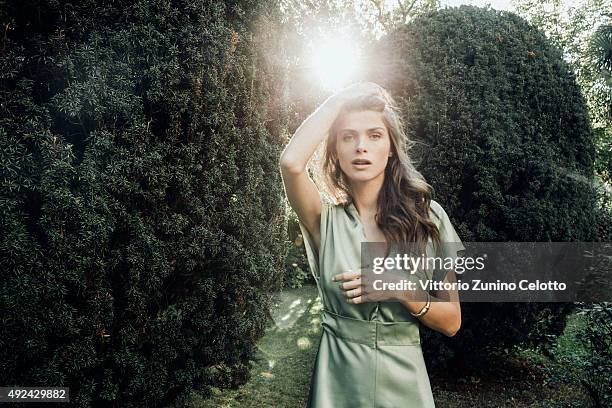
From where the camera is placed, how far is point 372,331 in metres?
1.99

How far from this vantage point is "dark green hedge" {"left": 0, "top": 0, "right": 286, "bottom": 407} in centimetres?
269

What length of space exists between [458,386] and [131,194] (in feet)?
13.4

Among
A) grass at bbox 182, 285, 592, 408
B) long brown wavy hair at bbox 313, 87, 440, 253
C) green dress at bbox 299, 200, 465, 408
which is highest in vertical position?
long brown wavy hair at bbox 313, 87, 440, 253

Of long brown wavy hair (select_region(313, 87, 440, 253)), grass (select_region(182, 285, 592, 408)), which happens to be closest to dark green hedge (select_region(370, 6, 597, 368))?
grass (select_region(182, 285, 592, 408))

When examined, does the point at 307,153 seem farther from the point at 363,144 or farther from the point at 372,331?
the point at 372,331

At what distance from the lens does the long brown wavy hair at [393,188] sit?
213cm

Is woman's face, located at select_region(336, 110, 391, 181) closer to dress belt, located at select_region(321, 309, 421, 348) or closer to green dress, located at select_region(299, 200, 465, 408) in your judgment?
green dress, located at select_region(299, 200, 465, 408)

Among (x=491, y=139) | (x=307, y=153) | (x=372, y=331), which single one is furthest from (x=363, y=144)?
(x=491, y=139)

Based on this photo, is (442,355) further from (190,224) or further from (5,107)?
(5,107)

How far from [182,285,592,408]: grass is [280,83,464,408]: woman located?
2341mm

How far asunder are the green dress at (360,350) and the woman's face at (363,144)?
0.27 meters

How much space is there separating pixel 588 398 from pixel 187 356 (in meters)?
3.90

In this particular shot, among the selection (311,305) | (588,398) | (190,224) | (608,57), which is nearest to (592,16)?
(608,57)

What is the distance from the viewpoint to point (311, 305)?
366 inches
